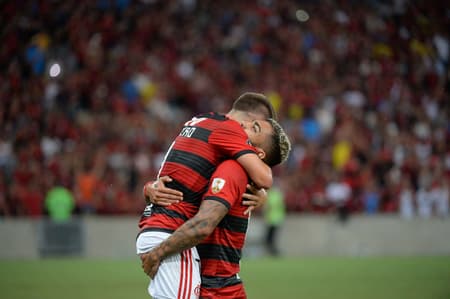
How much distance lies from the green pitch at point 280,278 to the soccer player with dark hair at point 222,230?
21.2ft

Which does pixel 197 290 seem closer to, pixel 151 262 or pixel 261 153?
pixel 151 262

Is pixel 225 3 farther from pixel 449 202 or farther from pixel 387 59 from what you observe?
pixel 449 202

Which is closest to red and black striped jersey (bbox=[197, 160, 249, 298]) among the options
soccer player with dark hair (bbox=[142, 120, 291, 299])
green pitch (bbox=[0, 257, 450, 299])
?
soccer player with dark hair (bbox=[142, 120, 291, 299])

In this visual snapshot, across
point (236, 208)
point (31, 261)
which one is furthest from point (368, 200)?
point (236, 208)

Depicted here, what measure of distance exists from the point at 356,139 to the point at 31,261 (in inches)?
374

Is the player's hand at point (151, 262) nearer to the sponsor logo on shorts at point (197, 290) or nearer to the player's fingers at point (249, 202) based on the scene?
the sponsor logo on shorts at point (197, 290)

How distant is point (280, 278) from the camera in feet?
47.3

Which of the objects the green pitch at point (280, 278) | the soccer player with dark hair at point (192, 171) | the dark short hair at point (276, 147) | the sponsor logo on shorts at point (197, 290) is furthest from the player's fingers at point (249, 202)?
the green pitch at point (280, 278)

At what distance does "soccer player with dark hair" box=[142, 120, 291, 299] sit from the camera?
4.66 metres

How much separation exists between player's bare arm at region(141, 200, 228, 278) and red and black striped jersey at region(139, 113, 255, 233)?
0.47 ft

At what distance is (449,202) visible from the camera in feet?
68.5

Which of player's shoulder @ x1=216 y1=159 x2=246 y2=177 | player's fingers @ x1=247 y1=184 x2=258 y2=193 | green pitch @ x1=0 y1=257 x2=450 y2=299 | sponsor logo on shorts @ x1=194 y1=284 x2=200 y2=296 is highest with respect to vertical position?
player's shoulder @ x1=216 y1=159 x2=246 y2=177

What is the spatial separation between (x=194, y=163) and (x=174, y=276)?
2.34ft

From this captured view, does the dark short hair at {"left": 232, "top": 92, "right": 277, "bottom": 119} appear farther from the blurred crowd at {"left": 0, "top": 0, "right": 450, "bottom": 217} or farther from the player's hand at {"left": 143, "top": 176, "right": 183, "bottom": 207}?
the blurred crowd at {"left": 0, "top": 0, "right": 450, "bottom": 217}
